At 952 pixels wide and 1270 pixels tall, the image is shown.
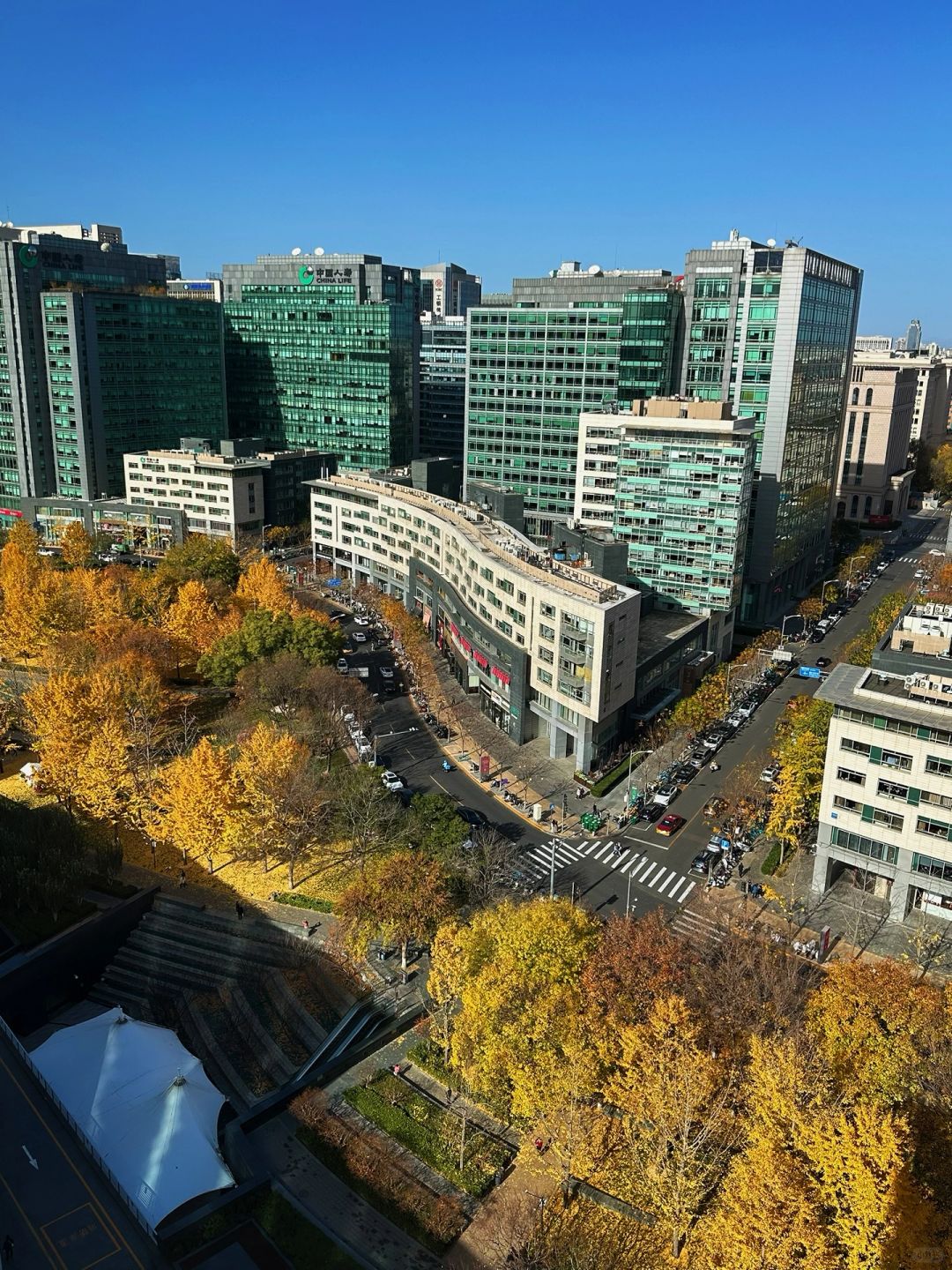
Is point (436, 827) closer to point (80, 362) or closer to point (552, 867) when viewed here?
point (552, 867)

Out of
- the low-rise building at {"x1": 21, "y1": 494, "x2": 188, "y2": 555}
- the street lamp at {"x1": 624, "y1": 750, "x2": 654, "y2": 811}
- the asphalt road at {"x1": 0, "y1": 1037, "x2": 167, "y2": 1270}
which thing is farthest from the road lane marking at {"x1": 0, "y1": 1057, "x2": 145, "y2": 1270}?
the low-rise building at {"x1": 21, "y1": 494, "x2": 188, "y2": 555}

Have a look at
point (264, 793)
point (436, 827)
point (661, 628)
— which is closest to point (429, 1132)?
point (436, 827)

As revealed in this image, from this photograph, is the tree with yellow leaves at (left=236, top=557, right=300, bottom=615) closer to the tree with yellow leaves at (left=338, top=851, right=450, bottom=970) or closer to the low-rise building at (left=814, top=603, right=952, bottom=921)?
the tree with yellow leaves at (left=338, top=851, right=450, bottom=970)

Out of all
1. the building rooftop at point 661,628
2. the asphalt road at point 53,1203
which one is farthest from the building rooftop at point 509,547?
the asphalt road at point 53,1203

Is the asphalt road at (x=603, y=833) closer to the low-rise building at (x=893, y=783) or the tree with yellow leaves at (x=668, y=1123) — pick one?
the low-rise building at (x=893, y=783)

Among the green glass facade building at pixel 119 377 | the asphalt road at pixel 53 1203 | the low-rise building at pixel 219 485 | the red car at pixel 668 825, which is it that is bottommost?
the asphalt road at pixel 53 1203

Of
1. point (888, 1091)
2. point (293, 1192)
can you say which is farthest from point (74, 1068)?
point (888, 1091)

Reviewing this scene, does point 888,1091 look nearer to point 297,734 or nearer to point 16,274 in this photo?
point 297,734
